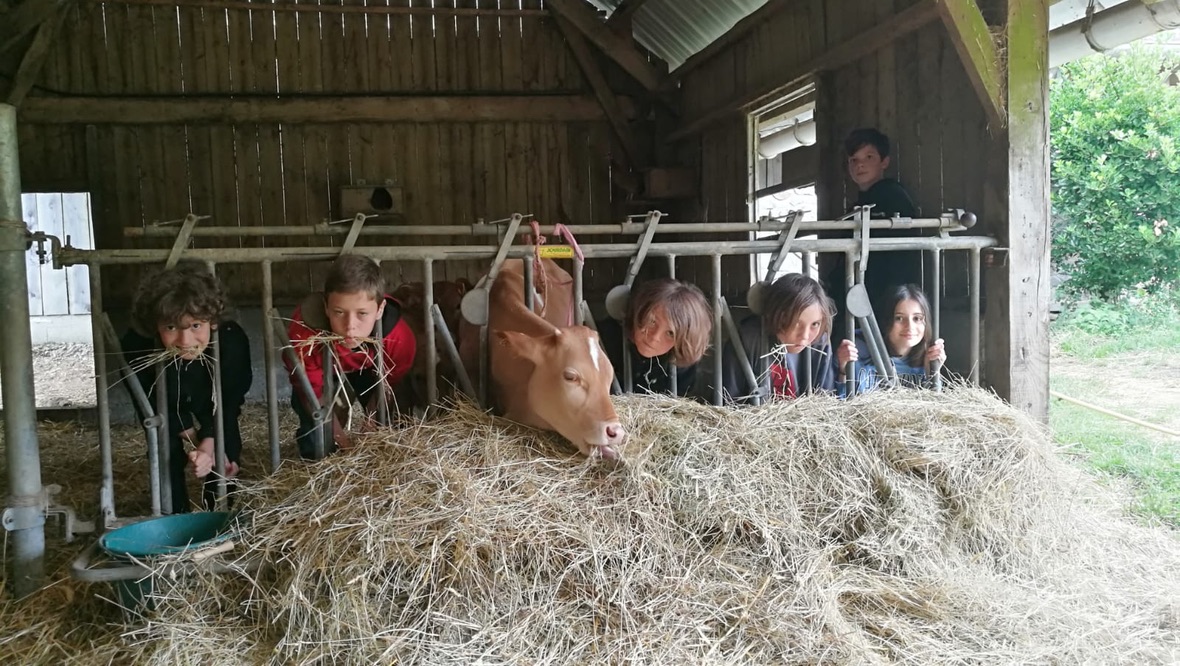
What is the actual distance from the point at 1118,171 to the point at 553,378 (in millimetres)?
9016

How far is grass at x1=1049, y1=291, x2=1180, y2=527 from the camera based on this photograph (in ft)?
15.0

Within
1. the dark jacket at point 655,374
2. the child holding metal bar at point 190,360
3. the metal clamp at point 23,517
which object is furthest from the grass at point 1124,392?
the metal clamp at point 23,517

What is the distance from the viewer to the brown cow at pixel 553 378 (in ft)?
9.01

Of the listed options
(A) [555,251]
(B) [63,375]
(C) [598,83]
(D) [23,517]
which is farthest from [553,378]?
(B) [63,375]

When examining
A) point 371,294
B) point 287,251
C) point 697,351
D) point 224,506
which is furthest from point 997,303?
point 224,506

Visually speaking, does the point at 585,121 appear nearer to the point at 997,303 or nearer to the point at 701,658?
the point at 997,303

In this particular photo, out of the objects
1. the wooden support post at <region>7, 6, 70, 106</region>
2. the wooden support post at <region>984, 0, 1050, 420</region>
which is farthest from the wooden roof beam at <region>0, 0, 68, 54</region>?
the wooden support post at <region>984, 0, 1050, 420</region>

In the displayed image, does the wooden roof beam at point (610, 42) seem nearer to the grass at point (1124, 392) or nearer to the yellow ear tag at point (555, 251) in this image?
the grass at point (1124, 392)

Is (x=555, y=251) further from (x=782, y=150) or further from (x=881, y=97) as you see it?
(x=782, y=150)

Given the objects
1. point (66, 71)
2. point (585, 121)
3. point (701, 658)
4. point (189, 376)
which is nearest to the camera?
point (701, 658)

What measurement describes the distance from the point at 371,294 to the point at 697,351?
1.33m

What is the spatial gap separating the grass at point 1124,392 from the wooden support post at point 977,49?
193 centimetres

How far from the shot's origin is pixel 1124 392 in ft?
23.1

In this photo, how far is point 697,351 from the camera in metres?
3.45
